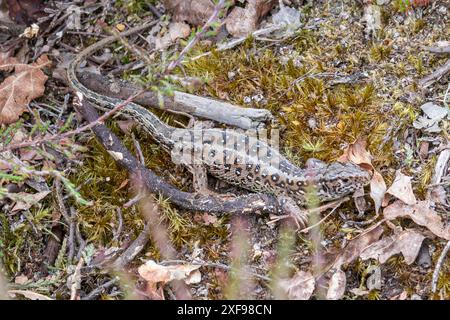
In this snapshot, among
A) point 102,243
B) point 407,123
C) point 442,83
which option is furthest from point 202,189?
point 442,83

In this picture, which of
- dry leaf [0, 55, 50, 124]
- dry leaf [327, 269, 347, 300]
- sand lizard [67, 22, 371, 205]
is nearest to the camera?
dry leaf [327, 269, 347, 300]

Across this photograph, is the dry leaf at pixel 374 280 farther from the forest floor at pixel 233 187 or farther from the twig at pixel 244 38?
the twig at pixel 244 38

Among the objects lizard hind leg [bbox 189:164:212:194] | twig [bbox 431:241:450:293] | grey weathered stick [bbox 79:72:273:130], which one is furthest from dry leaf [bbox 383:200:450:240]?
lizard hind leg [bbox 189:164:212:194]

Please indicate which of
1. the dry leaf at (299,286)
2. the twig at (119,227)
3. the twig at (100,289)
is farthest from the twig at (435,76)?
the twig at (100,289)

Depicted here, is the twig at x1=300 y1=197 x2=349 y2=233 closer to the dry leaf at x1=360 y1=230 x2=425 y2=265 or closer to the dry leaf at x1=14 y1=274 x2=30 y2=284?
the dry leaf at x1=360 y1=230 x2=425 y2=265

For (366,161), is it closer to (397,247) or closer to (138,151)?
(397,247)

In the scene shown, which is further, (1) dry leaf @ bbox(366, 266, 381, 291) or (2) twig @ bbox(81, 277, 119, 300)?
(2) twig @ bbox(81, 277, 119, 300)
